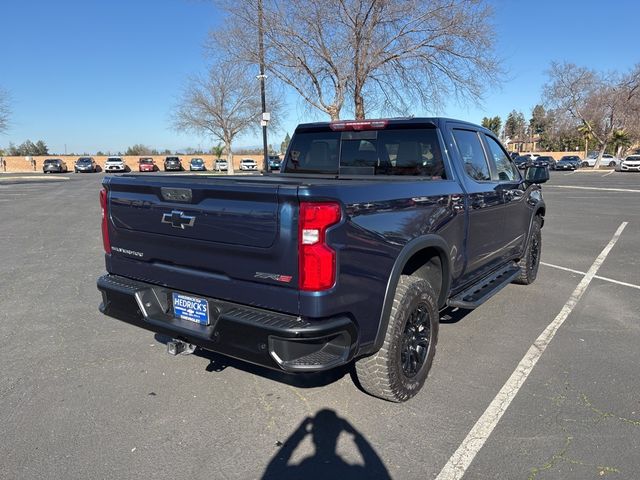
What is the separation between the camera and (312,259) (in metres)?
2.53

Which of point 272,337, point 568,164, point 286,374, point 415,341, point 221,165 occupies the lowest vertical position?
point 286,374

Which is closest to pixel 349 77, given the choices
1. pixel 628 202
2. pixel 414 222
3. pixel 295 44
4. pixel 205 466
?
pixel 295 44

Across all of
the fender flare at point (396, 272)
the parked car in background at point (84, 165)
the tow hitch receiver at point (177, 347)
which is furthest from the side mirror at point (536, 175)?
the parked car in background at point (84, 165)

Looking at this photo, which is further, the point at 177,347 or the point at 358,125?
the point at 358,125

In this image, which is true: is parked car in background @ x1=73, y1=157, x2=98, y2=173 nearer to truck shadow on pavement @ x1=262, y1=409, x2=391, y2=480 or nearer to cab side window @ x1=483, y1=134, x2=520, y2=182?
cab side window @ x1=483, y1=134, x2=520, y2=182

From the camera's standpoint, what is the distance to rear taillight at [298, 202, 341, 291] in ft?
8.25

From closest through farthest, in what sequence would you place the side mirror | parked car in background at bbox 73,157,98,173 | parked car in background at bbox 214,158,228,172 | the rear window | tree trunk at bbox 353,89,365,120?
1. the rear window
2. the side mirror
3. tree trunk at bbox 353,89,365,120
4. parked car in background at bbox 73,157,98,173
5. parked car in background at bbox 214,158,228,172

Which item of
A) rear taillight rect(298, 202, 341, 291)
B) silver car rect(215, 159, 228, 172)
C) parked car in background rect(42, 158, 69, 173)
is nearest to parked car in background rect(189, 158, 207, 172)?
silver car rect(215, 159, 228, 172)

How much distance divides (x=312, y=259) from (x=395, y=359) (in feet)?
3.44

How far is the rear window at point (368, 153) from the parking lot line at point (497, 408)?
1710 mm

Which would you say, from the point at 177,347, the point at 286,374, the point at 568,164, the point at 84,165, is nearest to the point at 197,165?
the point at 84,165

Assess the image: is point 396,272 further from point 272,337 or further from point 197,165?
point 197,165

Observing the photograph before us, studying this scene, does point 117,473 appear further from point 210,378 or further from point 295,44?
point 295,44

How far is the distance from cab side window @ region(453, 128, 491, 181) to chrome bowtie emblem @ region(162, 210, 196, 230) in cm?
251
